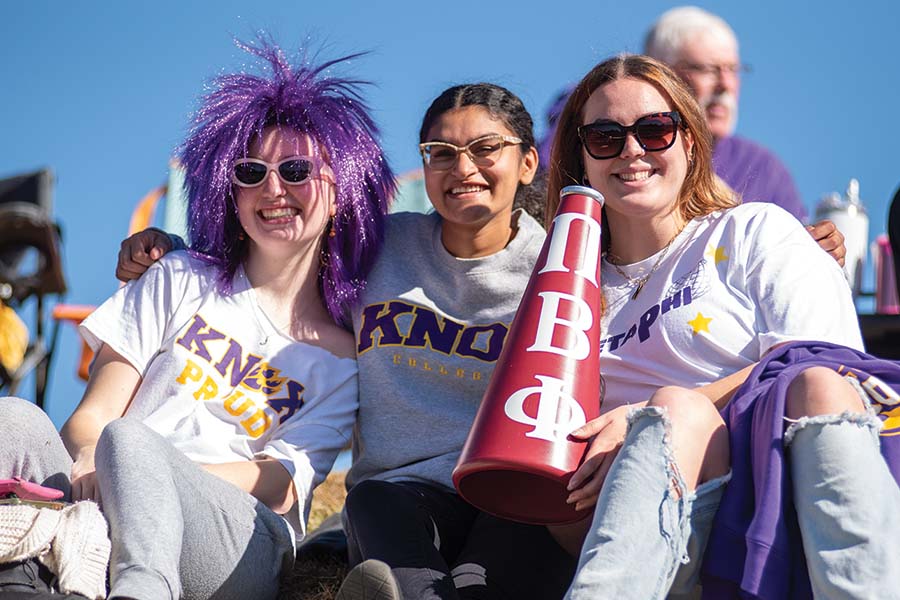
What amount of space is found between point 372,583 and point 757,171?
2907 mm

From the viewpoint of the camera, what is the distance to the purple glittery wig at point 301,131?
333 cm

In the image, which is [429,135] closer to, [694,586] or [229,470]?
[229,470]

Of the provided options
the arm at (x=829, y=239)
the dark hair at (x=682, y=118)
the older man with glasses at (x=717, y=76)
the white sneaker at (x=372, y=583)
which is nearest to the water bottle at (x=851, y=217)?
the older man with glasses at (x=717, y=76)

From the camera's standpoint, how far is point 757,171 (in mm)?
4566

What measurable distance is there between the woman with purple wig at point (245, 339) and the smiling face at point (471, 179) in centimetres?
25

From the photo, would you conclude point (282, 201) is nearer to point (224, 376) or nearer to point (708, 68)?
point (224, 376)

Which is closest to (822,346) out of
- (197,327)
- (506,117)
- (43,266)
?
(506,117)

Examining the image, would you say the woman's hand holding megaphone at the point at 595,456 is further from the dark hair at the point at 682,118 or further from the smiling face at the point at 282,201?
the smiling face at the point at 282,201

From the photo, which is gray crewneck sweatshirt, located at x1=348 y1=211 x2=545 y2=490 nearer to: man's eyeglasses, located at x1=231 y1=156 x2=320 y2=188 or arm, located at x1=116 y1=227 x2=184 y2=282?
man's eyeglasses, located at x1=231 y1=156 x2=320 y2=188

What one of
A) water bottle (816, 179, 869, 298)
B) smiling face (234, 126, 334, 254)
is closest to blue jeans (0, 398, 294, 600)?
smiling face (234, 126, 334, 254)

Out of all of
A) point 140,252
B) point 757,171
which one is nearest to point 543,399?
point 140,252

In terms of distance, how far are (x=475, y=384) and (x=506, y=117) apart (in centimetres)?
81

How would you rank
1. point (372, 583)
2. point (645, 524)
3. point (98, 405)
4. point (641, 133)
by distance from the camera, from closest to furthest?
point (645, 524) < point (372, 583) < point (641, 133) < point (98, 405)

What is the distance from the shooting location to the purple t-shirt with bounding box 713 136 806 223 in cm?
443
